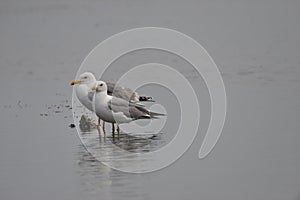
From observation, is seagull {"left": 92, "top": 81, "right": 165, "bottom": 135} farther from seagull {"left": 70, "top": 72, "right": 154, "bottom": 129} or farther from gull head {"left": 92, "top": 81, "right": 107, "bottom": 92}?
seagull {"left": 70, "top": 72, "right": 154, "bottom": 129}

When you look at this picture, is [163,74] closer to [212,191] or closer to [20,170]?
[20,170]

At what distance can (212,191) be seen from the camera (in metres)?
7.46

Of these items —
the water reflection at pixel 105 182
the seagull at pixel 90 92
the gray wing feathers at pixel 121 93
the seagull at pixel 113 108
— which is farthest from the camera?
the gray wing feathers at pixel 121 93

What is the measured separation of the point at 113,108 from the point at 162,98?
6.86 feet

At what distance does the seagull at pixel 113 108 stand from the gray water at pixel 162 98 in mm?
501

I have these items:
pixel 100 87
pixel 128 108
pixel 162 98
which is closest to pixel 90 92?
pixel 100 87

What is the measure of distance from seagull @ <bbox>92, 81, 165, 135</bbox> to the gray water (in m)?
0.50

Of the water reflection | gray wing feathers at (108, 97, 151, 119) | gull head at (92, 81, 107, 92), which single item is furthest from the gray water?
gull head at (92, 81, 107, 92)

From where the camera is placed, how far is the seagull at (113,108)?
398 inches

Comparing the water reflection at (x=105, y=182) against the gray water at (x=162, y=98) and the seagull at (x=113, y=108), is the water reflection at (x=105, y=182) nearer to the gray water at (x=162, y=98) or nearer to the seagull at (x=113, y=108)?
the gray water at (x=162, y=98)

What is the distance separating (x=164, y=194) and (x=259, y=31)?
10702mm

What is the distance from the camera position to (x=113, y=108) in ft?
33.1

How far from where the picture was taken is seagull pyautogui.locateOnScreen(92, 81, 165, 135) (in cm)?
1010

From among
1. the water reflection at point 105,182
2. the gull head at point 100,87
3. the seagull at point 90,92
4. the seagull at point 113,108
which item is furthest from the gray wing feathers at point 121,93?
the water reflection at point 105,182
